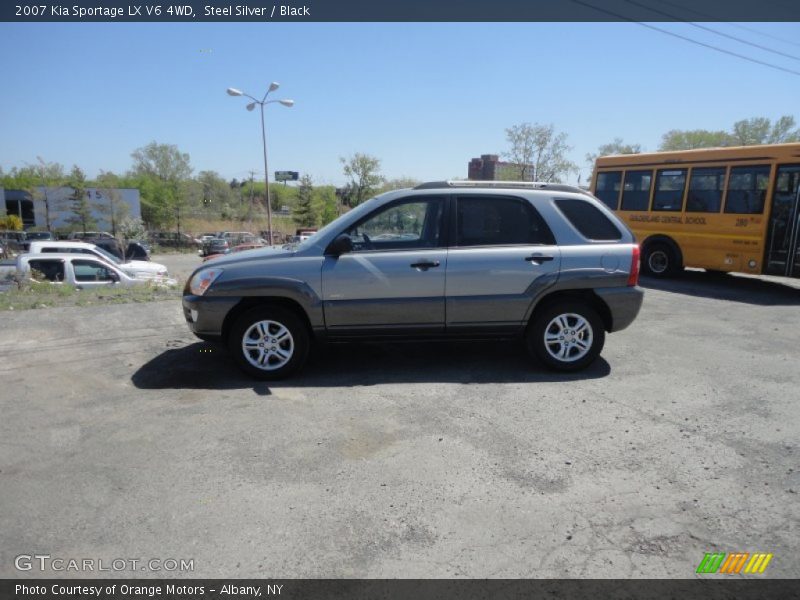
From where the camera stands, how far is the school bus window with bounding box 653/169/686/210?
12648mm

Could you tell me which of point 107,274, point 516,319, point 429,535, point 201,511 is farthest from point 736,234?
point 107,274

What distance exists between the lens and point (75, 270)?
1358cm

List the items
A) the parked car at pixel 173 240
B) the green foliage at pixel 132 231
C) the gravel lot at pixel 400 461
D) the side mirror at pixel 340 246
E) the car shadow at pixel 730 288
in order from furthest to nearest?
the parked car at pixel 173 240
the green foliage at pixel 132 231
the car shadow at pixel 730 288
the side mirror at pixel 340 246
the gravel lot at pixel 400 461

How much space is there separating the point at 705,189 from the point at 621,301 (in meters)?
8.86

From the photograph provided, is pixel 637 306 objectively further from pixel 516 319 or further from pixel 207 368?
pixel 207 368

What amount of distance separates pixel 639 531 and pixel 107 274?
14.8 m

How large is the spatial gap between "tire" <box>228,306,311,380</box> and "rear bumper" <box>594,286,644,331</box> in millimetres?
3088

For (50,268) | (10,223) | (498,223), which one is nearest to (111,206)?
(10,223)

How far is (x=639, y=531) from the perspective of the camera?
2.78m

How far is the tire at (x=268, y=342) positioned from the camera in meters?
5.02

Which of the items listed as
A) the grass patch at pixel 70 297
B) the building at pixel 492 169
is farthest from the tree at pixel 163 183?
the grass patch at pixel 70 297

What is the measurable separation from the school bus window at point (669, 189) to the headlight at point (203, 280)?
1179 cm

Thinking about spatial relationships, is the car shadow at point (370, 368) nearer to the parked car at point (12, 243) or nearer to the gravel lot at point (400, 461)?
the gravel lot at point (400, 461)

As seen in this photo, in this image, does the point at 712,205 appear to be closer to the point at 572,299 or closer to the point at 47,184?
the point at 572,299
